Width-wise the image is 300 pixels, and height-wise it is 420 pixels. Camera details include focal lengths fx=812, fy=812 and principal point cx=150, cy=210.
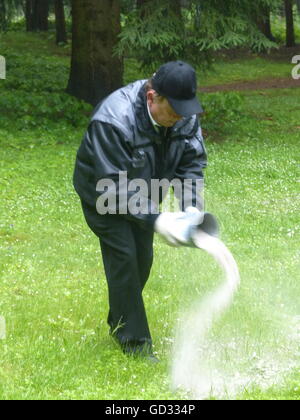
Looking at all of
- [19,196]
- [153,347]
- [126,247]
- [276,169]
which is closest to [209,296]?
[153,347]

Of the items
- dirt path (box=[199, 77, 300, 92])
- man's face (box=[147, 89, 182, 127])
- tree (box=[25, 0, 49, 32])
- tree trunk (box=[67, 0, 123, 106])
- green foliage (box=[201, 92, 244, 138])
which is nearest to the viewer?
man's face (box=[147, 89, 182, 127])

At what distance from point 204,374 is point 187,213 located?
1140 millimetres

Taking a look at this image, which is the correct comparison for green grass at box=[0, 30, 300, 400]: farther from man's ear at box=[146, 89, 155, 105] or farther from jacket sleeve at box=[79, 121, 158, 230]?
man's ear at box=[146, 89, 155, 105]

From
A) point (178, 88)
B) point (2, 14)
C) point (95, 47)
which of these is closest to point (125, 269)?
point (178, 88)

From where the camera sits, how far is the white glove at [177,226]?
4.70 metres

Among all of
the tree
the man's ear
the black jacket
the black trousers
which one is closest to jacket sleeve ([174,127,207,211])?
the black jacket

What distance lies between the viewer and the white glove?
4.70 meters

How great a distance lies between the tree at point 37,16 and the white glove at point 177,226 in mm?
32707

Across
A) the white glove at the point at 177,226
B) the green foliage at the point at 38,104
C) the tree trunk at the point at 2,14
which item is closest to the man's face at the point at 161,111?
the white glove at the point at 177,226

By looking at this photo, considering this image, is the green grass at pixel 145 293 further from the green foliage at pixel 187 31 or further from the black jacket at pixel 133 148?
the green foliage at pixel 187 31

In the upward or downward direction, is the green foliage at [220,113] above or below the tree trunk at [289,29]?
above

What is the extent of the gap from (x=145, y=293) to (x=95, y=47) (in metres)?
11.2

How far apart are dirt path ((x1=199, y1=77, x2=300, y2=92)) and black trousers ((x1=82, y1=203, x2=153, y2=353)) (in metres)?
20.2

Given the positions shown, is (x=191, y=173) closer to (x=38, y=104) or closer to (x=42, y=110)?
(x=42, y=110)
